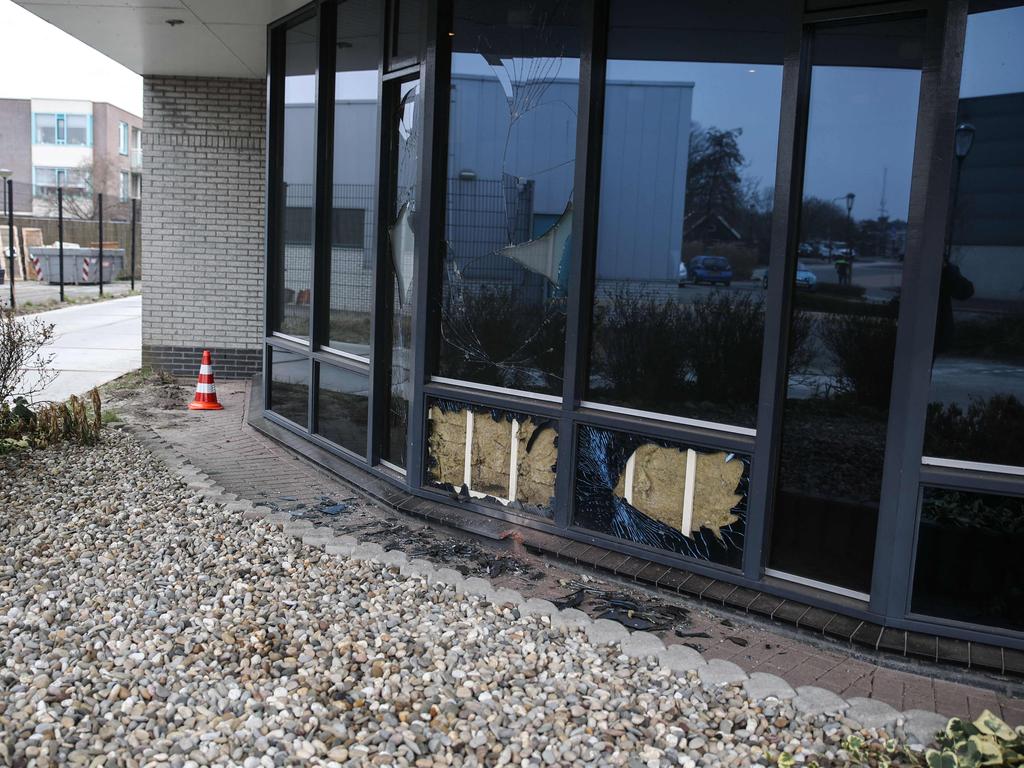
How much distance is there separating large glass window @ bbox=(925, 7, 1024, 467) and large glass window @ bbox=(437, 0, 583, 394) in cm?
195

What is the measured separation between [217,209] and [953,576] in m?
9.31

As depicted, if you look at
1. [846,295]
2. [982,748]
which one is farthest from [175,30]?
[982,748]

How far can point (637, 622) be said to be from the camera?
412cm

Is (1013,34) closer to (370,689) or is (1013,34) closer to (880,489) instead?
(880,489)

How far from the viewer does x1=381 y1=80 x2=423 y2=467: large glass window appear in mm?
5902

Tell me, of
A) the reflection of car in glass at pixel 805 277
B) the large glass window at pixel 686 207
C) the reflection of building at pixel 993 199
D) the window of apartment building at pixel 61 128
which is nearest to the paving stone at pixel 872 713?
the large glass window at pixel 686 207

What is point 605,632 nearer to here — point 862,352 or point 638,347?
point 638,347

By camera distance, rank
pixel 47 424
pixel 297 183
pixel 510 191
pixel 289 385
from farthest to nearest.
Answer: pixel 289 385 → pixel 297 183 → pixel 47 424 → pixel 510 191

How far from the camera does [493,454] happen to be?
5.46m

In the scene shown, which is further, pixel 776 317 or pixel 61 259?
pixel 61 259

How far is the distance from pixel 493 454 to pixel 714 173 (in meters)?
2.08

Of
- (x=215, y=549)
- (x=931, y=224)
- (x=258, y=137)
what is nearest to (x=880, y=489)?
(x=931, y=224)

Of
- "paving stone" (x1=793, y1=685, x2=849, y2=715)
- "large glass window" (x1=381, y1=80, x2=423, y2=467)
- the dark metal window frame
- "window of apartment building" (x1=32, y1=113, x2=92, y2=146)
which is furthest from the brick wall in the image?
"window of apartment building" (x1=32, y1=113, x2=92, y2=146)

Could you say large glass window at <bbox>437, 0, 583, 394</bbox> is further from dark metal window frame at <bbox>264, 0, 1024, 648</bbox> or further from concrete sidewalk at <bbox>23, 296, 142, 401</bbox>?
concrete sidewalk at <bbox>23, 296, 142, 401</bbox>
